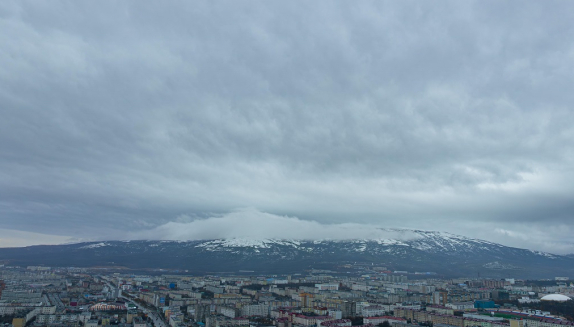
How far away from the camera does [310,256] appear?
148000 mm

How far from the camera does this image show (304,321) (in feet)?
125

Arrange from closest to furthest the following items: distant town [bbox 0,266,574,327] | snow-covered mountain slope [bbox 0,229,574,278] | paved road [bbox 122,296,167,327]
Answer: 1. distant town [bbox 0,266,574,327]
2. paved road [bbox 122,296,167,327]
3. snow-covered mountain slope [bbox 0,229,574,278]

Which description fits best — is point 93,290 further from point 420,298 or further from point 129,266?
point 129,266

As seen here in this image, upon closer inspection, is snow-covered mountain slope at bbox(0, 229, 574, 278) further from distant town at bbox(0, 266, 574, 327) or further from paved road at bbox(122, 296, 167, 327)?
paved road at bbox(122, 296, 167, 327)

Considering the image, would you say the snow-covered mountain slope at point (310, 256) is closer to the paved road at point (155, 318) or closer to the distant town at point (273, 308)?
the distant town at point (273, 308)

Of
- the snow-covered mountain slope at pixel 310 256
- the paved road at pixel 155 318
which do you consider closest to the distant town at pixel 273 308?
the paved road at pixel 155 318

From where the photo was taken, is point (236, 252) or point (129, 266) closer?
point (129, 266)

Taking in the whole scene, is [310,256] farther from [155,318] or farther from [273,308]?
[155,318]

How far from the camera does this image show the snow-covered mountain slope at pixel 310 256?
127m

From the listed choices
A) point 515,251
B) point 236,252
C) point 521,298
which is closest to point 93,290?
A: point 521,298

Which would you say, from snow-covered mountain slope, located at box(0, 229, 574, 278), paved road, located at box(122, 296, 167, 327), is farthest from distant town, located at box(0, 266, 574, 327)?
snow-covered mountain slope, located at box(0, 229, 574, 278)

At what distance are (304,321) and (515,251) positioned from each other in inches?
6748

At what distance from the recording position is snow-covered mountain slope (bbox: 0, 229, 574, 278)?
12662 cm

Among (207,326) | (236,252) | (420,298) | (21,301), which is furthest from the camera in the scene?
(236,252)
